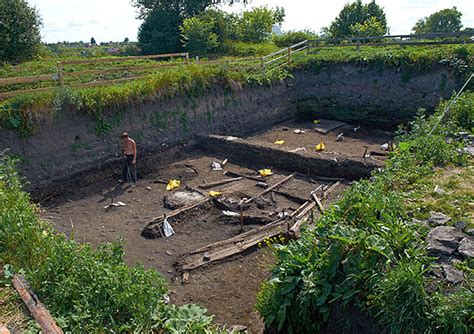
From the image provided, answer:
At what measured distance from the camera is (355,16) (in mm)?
32500

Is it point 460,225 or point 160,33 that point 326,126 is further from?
point 160,33

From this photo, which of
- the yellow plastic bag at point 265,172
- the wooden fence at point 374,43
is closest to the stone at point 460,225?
the yellow plastic bag at point 265,172

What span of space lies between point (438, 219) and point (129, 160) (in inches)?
346

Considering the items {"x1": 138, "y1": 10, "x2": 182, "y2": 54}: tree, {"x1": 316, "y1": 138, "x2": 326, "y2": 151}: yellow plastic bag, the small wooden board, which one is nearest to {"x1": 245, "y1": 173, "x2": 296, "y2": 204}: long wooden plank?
{"x1": 316, "y1": 138, "x2": 326, "y2": 151}: yellow plastic bag

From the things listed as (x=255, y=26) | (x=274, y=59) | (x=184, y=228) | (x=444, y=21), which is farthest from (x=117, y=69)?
(x=444, y=21)

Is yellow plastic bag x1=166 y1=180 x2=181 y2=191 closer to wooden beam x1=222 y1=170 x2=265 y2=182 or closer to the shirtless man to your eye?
the shirtless man

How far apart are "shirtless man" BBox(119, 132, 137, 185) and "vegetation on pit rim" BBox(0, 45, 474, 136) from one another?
1.71 metres

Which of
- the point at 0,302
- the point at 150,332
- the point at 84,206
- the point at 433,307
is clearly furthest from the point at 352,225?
the point at 84,206

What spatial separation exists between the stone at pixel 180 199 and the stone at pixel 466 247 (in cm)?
670

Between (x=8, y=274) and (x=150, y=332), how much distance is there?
6.49 ft

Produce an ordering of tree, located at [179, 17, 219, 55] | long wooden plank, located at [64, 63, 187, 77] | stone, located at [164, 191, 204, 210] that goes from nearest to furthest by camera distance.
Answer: stone, located at [164, 191, 204, 210]
long wooden plank, located at [64, 63, 187, 77]
tree, located at [179, 17, 219, 55]

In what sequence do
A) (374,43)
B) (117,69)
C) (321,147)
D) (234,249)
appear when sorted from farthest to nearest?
(374,43), (117,69), (321,147), (234,249)

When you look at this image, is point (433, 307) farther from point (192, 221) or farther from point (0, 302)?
point (192, 221)

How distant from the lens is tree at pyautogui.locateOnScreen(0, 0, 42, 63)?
19.8 m
